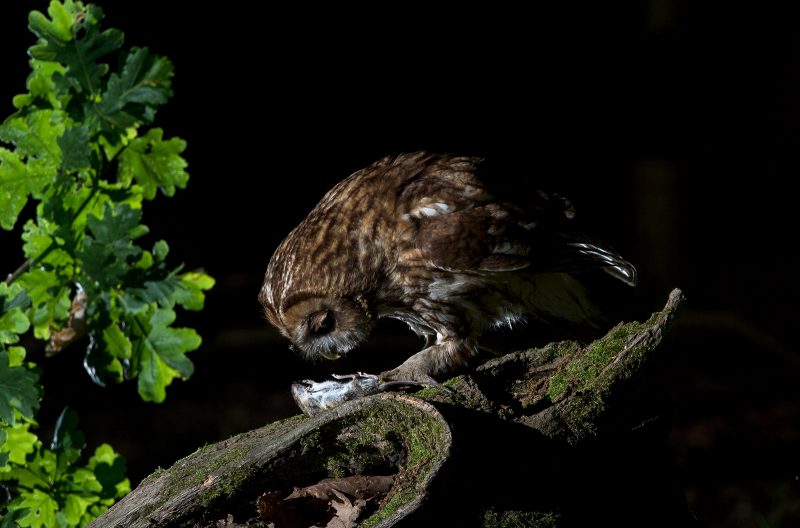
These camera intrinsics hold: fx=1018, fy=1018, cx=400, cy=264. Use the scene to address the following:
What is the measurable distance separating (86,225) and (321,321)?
865 millimetres

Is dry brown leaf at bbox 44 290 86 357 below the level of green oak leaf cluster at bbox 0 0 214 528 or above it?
below

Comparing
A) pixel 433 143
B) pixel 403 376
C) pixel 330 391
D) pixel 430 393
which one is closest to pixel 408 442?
pixel 430 393

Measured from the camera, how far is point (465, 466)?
181cm

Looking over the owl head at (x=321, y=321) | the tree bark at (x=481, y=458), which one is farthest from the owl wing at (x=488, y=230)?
the tree bark at (x=481, y=458)

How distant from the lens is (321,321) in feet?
9.26

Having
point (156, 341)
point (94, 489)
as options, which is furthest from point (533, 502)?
point (94, 489)

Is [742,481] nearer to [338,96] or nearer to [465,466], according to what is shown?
[338,96]

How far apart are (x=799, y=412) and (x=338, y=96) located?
3.54m

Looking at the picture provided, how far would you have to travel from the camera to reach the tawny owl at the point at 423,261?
2754mm

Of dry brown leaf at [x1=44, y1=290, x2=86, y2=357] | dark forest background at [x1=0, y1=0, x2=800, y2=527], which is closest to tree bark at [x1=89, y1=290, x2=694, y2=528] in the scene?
dry brown leaf at [x1=44, y1=290, x2=86, y2=357]

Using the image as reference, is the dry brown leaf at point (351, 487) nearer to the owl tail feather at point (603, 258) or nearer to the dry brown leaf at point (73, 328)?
the dry brown leaf at point (73, 328)

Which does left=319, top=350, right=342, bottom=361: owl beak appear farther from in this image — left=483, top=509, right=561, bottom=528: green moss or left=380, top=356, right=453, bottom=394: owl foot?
left=483, top=509, right=561, bottom=528: green moss

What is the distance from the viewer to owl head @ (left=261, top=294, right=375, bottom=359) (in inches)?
110

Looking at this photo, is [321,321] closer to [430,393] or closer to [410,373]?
[410,373]
